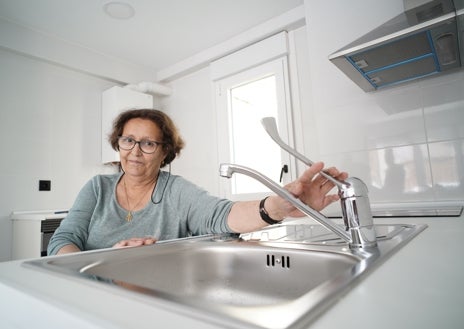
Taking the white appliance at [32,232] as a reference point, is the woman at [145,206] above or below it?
above

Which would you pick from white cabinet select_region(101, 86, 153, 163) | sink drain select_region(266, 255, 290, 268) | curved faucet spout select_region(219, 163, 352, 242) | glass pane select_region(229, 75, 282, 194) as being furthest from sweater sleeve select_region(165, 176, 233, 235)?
white cabinet select_region(101, 86, 153, 163)

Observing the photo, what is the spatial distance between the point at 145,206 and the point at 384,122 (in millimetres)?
1362

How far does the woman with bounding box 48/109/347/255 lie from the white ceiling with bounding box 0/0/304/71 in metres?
1.51

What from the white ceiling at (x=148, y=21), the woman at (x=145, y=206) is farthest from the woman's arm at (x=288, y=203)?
the white ceiling at (x=148, y=21)

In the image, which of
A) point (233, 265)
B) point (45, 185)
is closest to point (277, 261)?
point (233, 265)

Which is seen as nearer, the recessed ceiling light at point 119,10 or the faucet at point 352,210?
the faucet at point 352,210

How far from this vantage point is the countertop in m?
0.25

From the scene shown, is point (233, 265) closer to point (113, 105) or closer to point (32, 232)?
point (32, 232)

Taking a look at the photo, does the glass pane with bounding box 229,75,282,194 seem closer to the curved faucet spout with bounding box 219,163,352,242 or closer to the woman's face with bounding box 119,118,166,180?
the woman's face with bounding box 119,118,166,180

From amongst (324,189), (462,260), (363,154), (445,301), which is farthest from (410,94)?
(445,301)

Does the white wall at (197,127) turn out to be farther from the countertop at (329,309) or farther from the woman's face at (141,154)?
the countertop at (329,309)

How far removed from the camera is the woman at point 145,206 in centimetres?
92

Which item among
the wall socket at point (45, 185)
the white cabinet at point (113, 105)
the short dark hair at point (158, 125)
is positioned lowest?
the wall socket at point (45, 185)

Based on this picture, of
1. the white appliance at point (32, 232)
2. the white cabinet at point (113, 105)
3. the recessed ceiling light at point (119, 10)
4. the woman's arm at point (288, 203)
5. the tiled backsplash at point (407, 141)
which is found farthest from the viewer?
the white cabinet at point (113, 105)
